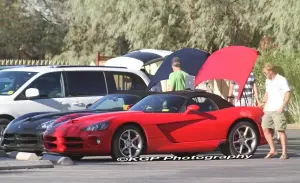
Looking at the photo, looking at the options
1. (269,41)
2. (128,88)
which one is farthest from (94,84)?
(269,41)

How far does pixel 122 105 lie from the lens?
1819cm

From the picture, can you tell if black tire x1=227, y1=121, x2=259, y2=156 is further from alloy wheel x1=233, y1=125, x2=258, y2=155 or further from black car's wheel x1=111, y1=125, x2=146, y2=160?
black car's wheel x1=111, y1=125, x2=146, y2=160

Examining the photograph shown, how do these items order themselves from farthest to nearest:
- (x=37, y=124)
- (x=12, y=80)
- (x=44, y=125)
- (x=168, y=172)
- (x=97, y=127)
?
(x=12, y=80)
(x=37, y=124)
(x=44, y=125)
(x=97, y=127)
(x=168, y=172)

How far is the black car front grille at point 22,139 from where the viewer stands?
1733 centimetres

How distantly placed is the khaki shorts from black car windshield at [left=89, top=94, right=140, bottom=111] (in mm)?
2621

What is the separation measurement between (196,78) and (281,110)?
438 centimetres

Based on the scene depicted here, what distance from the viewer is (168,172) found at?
13.9 m

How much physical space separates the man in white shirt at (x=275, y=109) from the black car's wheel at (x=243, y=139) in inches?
10.8

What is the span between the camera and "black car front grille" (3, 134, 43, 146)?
17.3 metres

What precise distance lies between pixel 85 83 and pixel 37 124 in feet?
10.2

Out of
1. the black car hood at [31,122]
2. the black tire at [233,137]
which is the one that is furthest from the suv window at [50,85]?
the black tire at [233,137]

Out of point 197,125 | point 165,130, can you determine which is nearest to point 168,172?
point 165,130

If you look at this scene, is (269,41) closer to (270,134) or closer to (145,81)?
(145,81)

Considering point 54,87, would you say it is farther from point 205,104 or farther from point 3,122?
point 205,104
